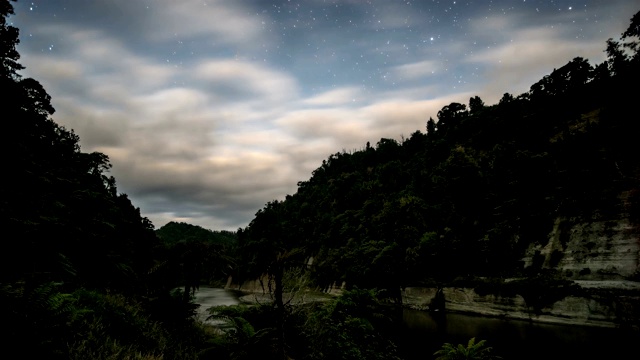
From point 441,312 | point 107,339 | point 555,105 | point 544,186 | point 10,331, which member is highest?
point 555,105

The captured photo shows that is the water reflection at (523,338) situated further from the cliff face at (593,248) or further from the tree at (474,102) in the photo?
the tree at (474,102)

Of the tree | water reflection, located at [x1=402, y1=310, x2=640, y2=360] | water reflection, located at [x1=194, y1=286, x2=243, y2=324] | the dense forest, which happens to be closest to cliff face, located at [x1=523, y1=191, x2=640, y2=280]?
the dense forest

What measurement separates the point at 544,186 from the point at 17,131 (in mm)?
45386

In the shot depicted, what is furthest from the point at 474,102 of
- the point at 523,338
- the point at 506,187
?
the point at 523,338

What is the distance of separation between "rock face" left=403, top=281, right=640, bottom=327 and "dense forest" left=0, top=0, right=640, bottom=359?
11.4 ft

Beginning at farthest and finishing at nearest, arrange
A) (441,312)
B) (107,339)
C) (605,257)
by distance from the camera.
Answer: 1. (441,312)
2. (605,257)
3. (107,339)

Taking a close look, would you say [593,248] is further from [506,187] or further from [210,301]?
[210,301]

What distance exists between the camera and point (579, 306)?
78.9 ft

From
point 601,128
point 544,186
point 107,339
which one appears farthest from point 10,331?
point 601,128

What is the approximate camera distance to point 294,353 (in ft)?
27.2

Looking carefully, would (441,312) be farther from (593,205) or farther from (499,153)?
(499,153)

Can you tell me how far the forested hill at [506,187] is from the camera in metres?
33.5

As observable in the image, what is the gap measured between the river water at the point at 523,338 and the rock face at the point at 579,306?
3.37ft

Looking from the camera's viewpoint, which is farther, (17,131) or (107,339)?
(17,131)
